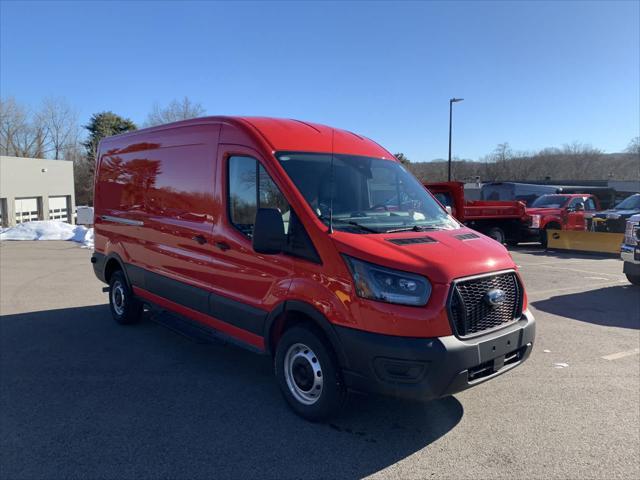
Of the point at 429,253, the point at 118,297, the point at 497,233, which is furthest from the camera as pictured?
the point at 497,233

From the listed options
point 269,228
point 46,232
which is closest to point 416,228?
point 269,228

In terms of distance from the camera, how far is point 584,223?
60.5 feet

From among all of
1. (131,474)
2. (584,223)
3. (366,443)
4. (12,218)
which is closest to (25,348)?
(131,474)

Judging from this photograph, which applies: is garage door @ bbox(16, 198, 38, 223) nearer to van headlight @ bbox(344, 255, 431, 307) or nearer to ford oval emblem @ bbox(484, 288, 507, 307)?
van headlight @ bbox(344, 255, 431, 307)

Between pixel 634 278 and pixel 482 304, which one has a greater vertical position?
pixel 482 304

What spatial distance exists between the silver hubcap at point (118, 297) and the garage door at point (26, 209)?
31.3 meters

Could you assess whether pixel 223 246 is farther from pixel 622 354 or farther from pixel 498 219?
pixel 498 219

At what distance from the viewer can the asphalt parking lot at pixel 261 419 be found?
338 cm

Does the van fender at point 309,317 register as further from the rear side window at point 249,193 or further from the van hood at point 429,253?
the rear side window at point 249,193

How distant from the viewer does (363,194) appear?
448 cm

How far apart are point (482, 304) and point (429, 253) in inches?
22.2

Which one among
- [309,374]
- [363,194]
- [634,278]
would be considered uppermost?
[363,194]

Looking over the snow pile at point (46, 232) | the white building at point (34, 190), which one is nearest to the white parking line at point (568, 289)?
the snow pile at point (46, 232)

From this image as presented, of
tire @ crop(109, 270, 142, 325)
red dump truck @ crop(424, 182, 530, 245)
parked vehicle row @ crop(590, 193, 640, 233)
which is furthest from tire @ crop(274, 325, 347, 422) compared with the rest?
parked vehicle row @ crop(590, 193, 640, 233)
